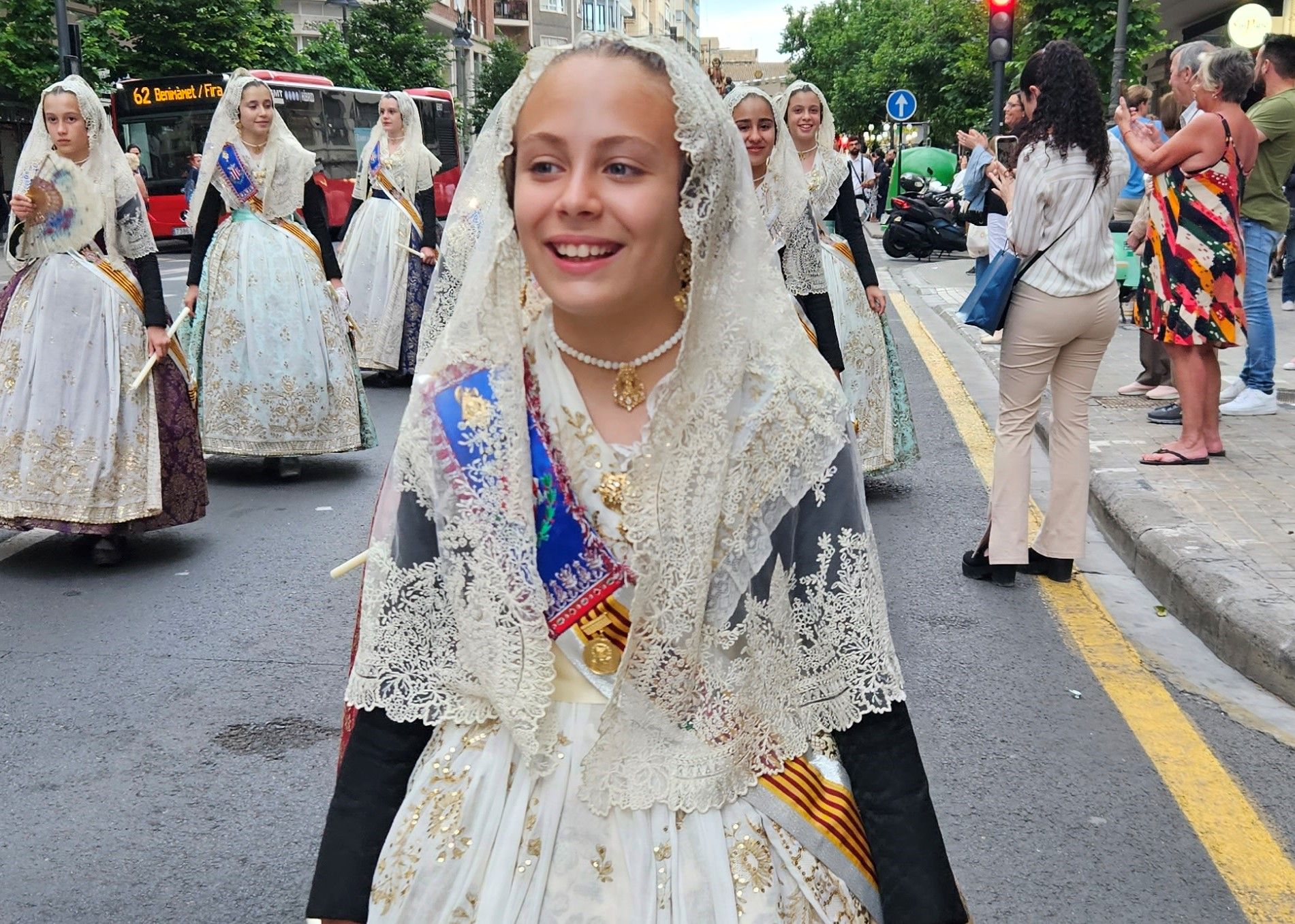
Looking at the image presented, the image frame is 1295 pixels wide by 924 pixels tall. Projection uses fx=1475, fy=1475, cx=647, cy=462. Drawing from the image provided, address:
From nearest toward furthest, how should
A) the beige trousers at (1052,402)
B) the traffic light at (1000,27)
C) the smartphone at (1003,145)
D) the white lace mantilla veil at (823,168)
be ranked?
the beige trousers at (1052,402) → the white lace mantilla veil at (823,168) → the smartphone at (1003,145) → the traffic light at (1000,27)

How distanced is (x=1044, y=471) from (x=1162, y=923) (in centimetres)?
507

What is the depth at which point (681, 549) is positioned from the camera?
1.68m

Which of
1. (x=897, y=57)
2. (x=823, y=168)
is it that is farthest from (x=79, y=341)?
(x=897, y=57)

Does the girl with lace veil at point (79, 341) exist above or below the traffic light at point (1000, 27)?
below

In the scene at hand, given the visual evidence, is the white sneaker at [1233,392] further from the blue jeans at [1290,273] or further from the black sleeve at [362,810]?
the black sleeve at [362,810]

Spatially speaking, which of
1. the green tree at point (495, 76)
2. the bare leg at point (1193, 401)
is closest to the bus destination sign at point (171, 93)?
the bare leg at point (1193, 401)

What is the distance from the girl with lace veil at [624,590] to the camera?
1663mm

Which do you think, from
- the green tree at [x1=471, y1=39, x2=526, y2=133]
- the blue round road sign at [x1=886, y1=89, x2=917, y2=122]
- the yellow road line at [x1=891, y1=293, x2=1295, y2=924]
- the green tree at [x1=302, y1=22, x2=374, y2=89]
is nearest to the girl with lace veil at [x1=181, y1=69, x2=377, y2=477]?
the yellow road line at [x1=891, y1=293, x2=1295, y2=924]

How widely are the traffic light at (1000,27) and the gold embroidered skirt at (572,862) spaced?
47.1 feet

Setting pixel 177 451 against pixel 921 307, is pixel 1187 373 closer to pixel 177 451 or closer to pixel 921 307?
pixel 177 451

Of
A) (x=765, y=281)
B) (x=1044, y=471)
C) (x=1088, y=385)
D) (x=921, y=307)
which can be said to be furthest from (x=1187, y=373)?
(x=921, y=307)

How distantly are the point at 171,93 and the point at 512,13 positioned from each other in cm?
5568

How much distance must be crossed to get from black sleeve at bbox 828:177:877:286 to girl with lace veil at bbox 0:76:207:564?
309 cm

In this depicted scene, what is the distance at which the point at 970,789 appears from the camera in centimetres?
383
